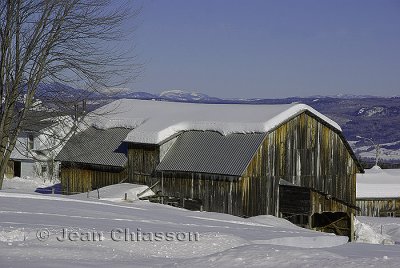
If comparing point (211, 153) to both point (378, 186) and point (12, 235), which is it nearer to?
point (12, 235)

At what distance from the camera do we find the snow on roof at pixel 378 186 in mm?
58384

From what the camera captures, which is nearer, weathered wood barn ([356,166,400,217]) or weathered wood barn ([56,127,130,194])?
weathered wood barn ([56,127,130,194])

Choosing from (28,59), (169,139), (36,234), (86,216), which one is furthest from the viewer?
(169,139)

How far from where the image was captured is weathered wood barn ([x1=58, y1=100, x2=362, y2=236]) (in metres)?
34.4

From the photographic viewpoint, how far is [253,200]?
34.4m

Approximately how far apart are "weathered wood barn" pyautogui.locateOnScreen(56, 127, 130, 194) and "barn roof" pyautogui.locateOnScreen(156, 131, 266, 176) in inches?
135

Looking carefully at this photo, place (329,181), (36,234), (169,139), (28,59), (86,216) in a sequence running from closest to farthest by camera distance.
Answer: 1. (36,234)
2. (86,216)
3. (28,59)
4. (169,139)
5. (329,181)

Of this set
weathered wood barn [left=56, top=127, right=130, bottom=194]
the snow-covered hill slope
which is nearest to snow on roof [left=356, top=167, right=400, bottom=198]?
weathered wood barn [left=56, top=127, right=130, bottom=194]

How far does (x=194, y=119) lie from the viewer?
38344 mm

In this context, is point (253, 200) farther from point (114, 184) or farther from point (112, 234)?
point (112, 234)

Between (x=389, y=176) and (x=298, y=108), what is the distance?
104ft

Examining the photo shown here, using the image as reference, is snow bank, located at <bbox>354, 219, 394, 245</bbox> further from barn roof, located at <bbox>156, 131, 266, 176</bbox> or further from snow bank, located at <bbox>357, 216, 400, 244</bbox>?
barn roof, located at <bbox>156, 131, 266, 176</bbox>

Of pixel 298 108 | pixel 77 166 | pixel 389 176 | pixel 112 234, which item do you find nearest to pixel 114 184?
pixel 77 166
